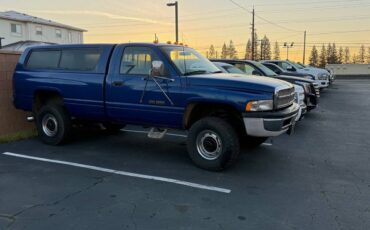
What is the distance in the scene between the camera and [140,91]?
21.1ft

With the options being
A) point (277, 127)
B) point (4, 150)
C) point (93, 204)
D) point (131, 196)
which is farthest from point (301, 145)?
point (4, 150)

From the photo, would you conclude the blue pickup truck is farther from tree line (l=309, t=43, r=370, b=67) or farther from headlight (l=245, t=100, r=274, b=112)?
tree line (l=309, t=43, r=370, b=67)

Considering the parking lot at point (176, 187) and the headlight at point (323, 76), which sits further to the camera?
the headlight at point (323, 76)

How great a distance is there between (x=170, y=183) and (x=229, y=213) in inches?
50.9

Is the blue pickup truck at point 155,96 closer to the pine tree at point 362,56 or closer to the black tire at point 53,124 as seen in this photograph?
the black tire at point 53,124

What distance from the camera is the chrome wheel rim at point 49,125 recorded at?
25.1 ft

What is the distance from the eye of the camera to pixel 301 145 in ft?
25.8

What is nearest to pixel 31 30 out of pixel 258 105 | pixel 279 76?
pixel 279 76

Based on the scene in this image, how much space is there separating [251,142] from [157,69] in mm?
2576

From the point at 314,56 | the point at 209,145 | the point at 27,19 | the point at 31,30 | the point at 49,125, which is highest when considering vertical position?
the point at 27,19

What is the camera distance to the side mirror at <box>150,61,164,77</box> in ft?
19.9

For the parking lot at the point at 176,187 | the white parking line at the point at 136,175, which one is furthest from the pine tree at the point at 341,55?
the white parking line at the point at 136,175

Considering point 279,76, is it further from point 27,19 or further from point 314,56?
point 314,56

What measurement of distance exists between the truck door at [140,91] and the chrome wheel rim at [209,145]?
490mm
